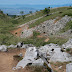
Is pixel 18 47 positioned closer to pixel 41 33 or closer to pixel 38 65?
pixel 38 65

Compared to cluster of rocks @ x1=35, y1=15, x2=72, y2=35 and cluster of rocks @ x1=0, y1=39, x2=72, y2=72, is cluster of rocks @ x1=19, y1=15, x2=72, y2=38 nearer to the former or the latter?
cluster of rocks @ x1=35, y1=15, x2=72, y2=35

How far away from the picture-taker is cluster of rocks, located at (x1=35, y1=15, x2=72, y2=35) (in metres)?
68.2

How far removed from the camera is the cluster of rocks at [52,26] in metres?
68.2

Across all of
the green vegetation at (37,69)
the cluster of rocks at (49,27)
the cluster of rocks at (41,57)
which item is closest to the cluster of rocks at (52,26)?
the cluster of rocks at (49,27)

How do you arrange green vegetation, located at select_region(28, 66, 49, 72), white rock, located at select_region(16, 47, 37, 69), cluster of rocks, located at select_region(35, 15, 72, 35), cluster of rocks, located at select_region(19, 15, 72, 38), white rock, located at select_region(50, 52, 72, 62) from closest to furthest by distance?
green vegetation, located at select_region(28, 66, 49, 72)
white rock, located at select_region(16, 47, 37, 69)
white rock, located at select_region(50, 52, 72, 62)
cluster of rocks, located at select_region(19, 15, 72, 38)
cluster of rocks, located at select_region(35, 15, 72, 35)

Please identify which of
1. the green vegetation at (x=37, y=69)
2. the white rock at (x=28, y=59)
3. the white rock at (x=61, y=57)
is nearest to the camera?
the green vegetation at (x=37, y=69)

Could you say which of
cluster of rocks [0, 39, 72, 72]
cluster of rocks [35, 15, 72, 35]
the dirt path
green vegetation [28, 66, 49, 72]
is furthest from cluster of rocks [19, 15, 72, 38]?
green vegetation [28, 66, 49, 72]

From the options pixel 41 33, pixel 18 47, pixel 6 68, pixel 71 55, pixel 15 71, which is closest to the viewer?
pixel 15 71

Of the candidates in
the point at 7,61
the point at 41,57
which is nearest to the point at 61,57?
the point at 41,57

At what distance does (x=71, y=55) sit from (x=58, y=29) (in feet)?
139

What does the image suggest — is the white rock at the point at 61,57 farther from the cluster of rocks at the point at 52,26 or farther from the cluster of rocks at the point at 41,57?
the cluster of rocks at the point at 52,26

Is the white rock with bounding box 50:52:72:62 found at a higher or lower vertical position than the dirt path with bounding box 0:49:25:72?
lower

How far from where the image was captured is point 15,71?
17969 mm

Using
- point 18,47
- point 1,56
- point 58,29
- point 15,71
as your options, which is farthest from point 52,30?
point 15,71
